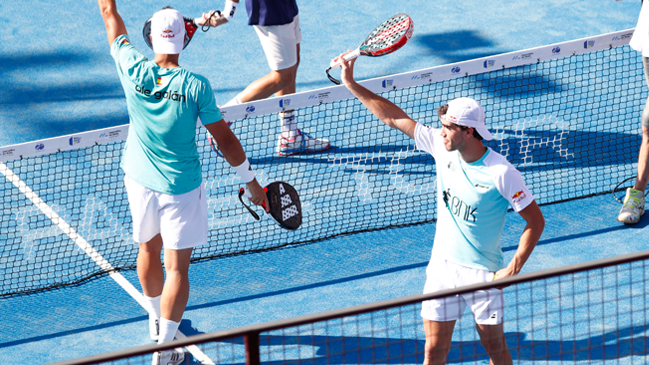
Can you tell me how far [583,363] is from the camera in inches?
208

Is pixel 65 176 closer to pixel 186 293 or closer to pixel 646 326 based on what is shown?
pixel 186 293

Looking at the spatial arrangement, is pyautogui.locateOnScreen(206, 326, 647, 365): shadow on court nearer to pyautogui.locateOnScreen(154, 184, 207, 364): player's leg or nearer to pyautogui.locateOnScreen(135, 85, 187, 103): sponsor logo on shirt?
pyautogui.locateOnScreen(154, 184, 207, 364): player's leg

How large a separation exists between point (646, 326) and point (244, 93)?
454 centimetres

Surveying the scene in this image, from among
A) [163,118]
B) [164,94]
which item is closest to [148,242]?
[163,118]

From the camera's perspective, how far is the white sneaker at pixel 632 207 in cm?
702

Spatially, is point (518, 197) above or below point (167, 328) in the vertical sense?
above

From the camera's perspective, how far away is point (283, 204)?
18.7 feet

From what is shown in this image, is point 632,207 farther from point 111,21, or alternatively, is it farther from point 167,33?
point 111,21

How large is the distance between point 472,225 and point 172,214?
1.91 meters

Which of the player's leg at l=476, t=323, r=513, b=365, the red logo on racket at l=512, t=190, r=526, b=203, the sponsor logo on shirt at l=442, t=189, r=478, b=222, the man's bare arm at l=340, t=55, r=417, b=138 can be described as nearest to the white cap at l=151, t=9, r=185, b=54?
the man's bare arm at l=340, t=55, r=417, b=138

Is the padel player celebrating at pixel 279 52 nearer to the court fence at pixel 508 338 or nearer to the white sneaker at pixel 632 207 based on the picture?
the court fence at pixel 508 338

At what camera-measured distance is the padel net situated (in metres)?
6.80

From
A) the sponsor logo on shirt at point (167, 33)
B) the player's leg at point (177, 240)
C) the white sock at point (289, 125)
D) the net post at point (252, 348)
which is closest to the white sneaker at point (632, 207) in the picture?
the white sock at point (289, 125)

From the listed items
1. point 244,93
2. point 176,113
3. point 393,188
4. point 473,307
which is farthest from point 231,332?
point 244,93
